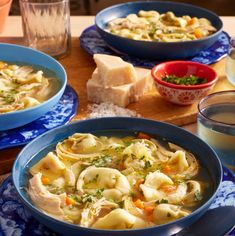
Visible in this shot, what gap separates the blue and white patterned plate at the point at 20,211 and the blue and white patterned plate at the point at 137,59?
0.92m

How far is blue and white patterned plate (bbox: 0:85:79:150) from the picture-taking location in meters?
1.70

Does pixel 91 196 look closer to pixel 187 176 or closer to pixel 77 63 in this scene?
pixel 187 176

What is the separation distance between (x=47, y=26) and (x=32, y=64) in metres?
0.33

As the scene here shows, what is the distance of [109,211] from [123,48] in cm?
111

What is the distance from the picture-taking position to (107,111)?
1940 millimetres

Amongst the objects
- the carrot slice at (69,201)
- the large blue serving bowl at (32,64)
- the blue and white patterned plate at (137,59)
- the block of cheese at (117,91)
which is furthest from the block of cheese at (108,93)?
the carrot slice at (69,201)

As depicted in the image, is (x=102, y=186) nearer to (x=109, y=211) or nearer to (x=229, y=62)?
(x=109, y=211)

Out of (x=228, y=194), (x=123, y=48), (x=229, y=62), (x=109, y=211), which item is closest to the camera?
(x=109, y=211)

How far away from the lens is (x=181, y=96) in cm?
195

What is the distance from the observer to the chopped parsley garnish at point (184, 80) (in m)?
2.01

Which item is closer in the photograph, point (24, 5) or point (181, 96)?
point (181, 96)

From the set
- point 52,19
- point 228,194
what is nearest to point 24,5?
point 52,19

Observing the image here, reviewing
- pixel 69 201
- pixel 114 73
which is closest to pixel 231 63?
pixel 114 73

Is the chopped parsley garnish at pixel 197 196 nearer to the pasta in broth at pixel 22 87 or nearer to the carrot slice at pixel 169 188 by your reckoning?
the carrot slice at pixel 169 188
